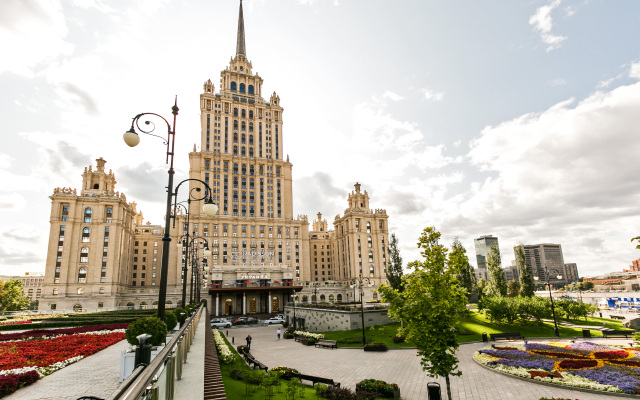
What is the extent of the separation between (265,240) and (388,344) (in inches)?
2606

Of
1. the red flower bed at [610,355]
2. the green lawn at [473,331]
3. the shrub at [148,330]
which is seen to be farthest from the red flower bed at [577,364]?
the shrub at [148,330]

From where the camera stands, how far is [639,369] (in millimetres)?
20141

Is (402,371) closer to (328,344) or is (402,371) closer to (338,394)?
(338,394)

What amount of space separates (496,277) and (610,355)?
35.2 meters

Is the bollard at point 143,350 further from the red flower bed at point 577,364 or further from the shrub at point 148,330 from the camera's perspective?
the red flower bed at point 577,364

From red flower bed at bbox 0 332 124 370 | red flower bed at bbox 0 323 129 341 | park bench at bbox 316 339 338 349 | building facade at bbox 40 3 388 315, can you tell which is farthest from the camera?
building facade at bbox 40 3 388 315

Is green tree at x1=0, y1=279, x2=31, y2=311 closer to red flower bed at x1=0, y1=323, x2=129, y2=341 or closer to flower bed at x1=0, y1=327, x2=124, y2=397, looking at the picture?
red flower bed at x1=0, y1=323, x2=129, y2=341

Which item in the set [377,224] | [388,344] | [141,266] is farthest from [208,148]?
[388,344]

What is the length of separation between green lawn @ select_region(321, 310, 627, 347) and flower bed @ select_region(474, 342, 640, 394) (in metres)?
9.01

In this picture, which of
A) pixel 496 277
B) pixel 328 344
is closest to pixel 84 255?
pixel 328 344

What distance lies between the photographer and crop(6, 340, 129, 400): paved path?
12102 mm

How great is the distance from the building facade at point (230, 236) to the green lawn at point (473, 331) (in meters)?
40.7

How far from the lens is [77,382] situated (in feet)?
44.9

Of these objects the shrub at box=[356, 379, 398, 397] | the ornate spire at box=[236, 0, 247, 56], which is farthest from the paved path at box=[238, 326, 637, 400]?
the ornate spire at box=[236, 0, 247, 56]
